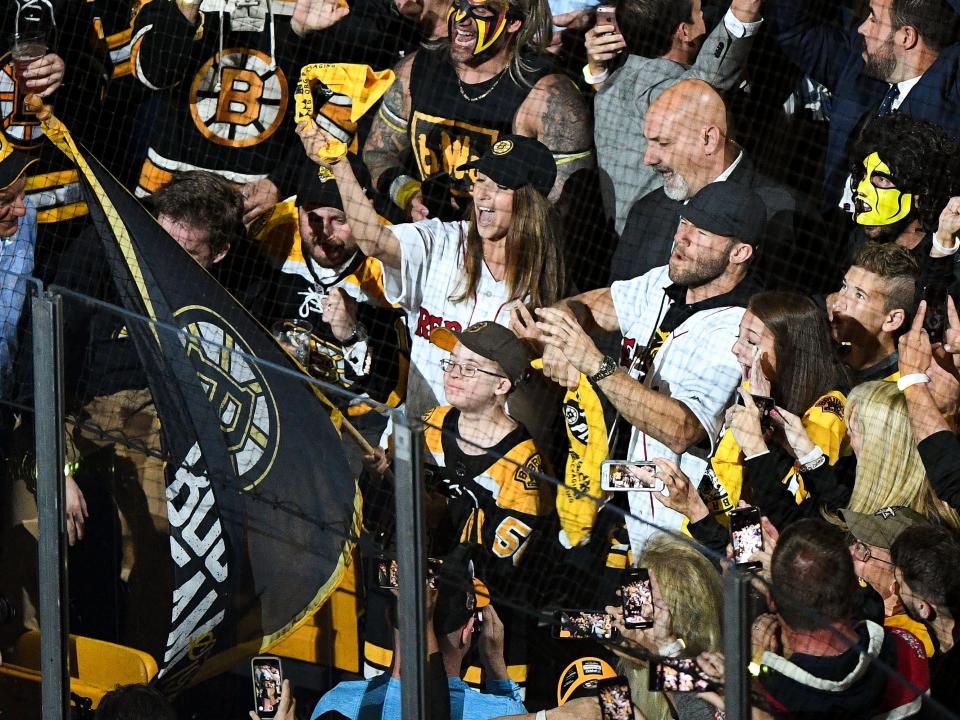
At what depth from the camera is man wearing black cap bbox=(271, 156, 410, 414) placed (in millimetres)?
4824

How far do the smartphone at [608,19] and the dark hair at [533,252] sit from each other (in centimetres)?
57

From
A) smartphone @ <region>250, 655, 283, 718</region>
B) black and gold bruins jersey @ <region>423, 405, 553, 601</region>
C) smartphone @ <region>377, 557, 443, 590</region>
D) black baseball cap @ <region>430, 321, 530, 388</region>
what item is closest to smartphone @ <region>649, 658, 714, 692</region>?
black and gold bruins jersey @ <region>423, 405, 553, 601</region>

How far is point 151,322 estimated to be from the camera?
2.76m

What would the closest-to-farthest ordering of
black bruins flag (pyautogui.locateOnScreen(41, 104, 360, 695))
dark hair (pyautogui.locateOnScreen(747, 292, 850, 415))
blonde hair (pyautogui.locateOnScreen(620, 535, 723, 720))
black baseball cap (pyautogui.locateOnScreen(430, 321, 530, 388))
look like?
1. blonde hair (pyautogui.locateOnScreen(620, 535, 723, 720))
2. black bruins flag (pyautogui.locateOnScreen(41, 104, 360, 695))
3. dark hair (pyautogui.locateOnScreen(747, 292, 850, 415))
4. black baseball cap (pyautogui.locateOnScreen(430, 321, 530, 388))

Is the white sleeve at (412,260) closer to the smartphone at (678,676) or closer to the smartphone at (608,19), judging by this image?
the smartphone at (608,19)

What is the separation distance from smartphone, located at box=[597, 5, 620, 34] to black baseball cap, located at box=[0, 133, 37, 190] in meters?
2.22

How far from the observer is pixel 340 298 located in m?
4.88

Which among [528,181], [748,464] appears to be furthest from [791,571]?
[528,181]

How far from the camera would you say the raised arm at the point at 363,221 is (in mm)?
4695

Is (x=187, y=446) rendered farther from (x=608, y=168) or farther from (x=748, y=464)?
(x=608, y=168)

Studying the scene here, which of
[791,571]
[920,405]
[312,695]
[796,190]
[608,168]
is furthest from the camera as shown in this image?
[608,168]

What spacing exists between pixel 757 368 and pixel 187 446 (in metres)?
1.74

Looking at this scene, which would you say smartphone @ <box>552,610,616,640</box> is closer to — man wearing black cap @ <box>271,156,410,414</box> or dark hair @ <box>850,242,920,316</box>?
dark hair @ <box>850,242,920,316</box>

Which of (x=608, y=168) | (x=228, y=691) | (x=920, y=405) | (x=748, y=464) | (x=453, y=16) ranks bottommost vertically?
(x=228, y=691)
